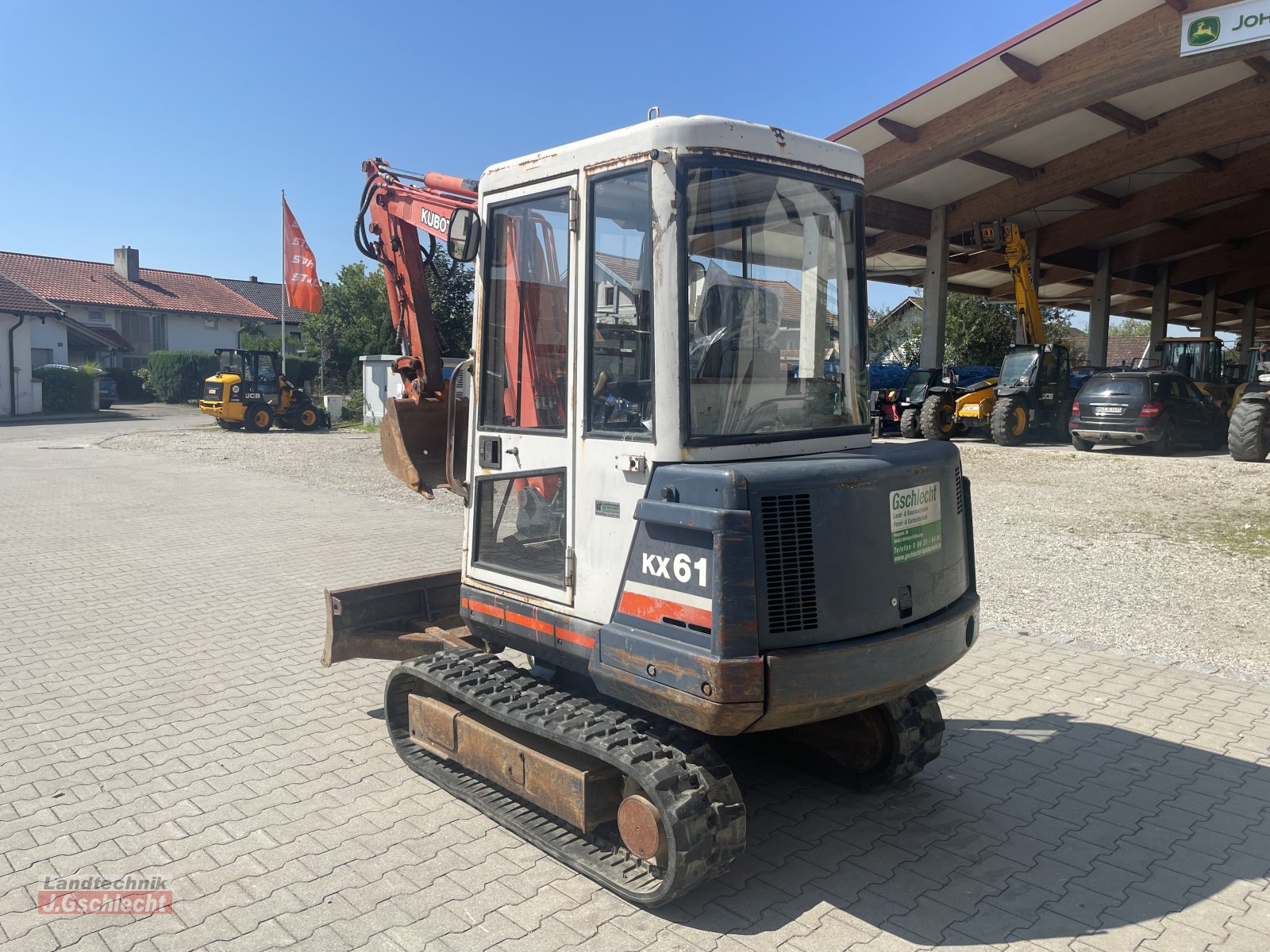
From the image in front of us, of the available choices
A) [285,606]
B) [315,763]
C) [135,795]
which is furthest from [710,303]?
[285,606]

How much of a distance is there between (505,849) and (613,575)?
50.7 inches

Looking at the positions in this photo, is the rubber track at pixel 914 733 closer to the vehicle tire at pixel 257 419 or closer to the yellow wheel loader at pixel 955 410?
the yellow wheel loader at pixel 955 410

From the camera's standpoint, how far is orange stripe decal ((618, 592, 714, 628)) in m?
3.38

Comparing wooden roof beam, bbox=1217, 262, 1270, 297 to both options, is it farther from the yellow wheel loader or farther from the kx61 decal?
the kx61 decal

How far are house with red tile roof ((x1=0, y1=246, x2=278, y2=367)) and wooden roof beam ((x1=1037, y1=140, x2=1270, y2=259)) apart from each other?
3843 cm

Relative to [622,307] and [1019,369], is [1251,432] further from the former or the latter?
[622,307]

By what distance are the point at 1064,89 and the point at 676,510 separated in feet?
53.8

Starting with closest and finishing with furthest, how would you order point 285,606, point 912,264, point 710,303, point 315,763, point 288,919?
point 288,919 → point 710,303 → point 315,763 → point 285,606 → point 912,264

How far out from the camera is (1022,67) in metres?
16.8

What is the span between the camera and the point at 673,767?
3.49 metres

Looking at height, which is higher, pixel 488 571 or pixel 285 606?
pixel 488 571

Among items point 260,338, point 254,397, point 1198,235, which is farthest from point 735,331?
point 260,338

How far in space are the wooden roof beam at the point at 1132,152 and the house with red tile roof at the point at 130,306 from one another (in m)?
37.0

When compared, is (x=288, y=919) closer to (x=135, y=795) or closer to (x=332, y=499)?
(x=135, y=795)
